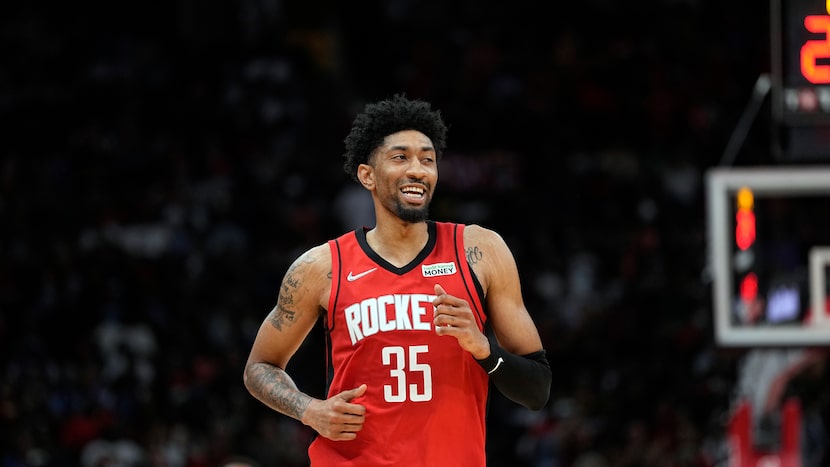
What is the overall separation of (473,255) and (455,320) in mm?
579

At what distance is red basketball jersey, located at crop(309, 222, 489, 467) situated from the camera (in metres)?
4.52

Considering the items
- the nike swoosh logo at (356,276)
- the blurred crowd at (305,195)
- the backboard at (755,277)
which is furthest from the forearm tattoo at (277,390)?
the blurred crowd at (305,195)

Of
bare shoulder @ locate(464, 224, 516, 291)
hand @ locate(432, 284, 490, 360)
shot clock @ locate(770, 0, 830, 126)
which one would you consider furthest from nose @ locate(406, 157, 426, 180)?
shot clock @ locate(770, 0, 830, 126)

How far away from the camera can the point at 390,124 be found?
4781mm

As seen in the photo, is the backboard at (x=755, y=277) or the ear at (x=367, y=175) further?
the backboard at (x=755, y=277)

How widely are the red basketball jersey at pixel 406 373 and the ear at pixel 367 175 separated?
0.37m

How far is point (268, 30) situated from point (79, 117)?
3.11m

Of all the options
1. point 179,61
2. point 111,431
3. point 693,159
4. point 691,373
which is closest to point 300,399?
point 111,431

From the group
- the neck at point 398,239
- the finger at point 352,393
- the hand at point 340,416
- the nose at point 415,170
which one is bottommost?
the hand at point 340,416

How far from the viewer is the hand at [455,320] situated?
416cm

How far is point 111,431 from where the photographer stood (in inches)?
503

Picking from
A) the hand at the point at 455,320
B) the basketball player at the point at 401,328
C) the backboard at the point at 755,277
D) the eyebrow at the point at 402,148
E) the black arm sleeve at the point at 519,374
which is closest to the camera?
the hand at the point at 455,320

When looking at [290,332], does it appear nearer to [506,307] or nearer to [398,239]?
[398,239]

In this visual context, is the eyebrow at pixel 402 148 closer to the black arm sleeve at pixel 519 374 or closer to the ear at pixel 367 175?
the ear at pixel 367 175
